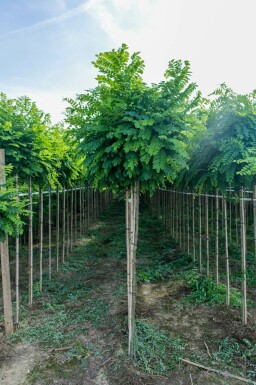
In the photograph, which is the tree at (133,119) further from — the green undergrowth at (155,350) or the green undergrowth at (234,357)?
the green undergrowth at (234,357)

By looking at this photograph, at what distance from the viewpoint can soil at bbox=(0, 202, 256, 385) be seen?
2.86m

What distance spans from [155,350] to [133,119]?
2.70m

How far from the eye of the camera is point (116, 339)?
3482 millimetres

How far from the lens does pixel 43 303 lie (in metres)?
4.57

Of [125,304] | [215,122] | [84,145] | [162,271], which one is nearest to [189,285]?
[162,271]

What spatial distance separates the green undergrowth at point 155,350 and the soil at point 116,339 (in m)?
0.08

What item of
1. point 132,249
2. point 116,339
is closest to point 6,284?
point 116,339

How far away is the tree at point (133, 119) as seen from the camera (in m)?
2.74

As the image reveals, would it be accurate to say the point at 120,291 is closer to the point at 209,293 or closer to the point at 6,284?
the point at 209,293

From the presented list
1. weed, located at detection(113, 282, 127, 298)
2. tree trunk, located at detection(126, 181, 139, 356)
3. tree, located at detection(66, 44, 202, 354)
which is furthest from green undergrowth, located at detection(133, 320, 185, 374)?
tree, located at detection(66, 44, 202, 354)

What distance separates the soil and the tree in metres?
2.08

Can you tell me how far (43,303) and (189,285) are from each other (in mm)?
2618

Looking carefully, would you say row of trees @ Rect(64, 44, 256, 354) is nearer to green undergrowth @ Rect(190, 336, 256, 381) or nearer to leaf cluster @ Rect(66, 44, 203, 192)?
leaf cluster @ Rect(66, 44, 203, 192)

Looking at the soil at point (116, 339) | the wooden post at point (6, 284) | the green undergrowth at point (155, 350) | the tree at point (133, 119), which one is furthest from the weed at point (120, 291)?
the tree at point (133, 119)
